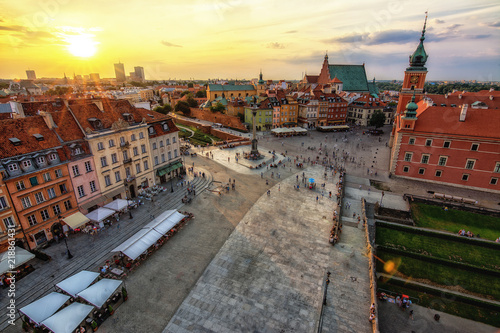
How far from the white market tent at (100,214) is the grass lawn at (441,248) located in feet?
112

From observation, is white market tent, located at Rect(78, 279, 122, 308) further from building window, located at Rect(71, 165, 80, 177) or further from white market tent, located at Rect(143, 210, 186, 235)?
building window, located at Rect(71, 165, 80, 177)

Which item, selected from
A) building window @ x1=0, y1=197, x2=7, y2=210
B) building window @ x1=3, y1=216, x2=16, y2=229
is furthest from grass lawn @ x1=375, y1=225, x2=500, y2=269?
building window @ x1=0, y1=197, x2=7, y2=210

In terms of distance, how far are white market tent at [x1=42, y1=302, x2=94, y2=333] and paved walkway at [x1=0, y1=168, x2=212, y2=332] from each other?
4597 mm

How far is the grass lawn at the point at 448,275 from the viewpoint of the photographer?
23.4 m

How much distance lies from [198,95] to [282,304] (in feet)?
468

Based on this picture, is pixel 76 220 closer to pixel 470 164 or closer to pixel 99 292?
pixel 99 292

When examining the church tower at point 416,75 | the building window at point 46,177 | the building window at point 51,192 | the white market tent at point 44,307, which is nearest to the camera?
the white market tent at point 44,307

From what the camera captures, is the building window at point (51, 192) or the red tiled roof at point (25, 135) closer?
the red tiled roof at point (25, 135)

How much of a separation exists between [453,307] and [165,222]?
30055mm

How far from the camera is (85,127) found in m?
31.3

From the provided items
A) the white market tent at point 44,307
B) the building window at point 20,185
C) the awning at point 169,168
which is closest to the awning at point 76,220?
the building window at point 20,185

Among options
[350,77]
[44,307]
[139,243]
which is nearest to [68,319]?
[44,307]

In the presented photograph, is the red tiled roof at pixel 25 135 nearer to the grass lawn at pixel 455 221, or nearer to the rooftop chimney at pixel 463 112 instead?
the grass lawn at pixel 455 221

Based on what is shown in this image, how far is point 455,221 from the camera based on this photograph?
113ft
